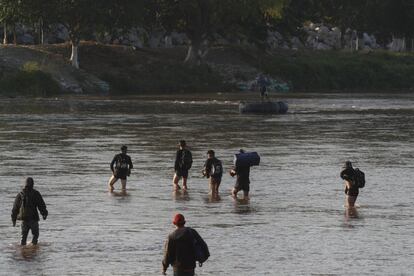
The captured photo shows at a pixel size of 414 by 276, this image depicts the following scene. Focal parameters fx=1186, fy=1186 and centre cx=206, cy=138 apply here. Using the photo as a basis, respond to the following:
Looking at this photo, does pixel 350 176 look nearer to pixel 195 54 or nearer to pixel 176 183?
pixel 176 183

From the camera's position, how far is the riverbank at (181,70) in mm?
117050

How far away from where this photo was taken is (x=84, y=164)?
48531 millimetres

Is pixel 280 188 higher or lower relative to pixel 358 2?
lower

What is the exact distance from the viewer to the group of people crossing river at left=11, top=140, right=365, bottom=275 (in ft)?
68.5

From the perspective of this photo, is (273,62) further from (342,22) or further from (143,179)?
(143,179)

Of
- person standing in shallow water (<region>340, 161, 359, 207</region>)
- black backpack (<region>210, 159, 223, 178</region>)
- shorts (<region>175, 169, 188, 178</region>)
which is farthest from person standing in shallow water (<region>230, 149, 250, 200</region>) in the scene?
person standing in shallow water (<region>340, 161, 359, 207</region>)

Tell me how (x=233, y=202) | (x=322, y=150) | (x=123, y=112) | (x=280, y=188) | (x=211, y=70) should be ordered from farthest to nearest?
(x=211, y=70) < (x=123, y=112) < (x=322, y=150) < (x=280, y=188) < (x=233, y=202)

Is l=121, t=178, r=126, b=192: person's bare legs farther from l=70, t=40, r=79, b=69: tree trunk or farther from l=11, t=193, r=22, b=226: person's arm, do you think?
l=70, t=40, r=79, b=69: tree trunk

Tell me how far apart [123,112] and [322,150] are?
1321 inches

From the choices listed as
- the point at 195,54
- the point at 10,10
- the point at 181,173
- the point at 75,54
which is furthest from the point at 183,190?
the point at 195,54

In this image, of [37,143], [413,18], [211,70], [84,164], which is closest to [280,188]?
[84,164]

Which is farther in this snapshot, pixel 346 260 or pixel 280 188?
pixel 280 188

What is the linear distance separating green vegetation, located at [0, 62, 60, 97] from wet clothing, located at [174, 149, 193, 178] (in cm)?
7331

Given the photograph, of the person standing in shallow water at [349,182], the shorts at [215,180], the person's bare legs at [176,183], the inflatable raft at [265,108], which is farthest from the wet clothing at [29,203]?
the inflatable raft at [265,108]
